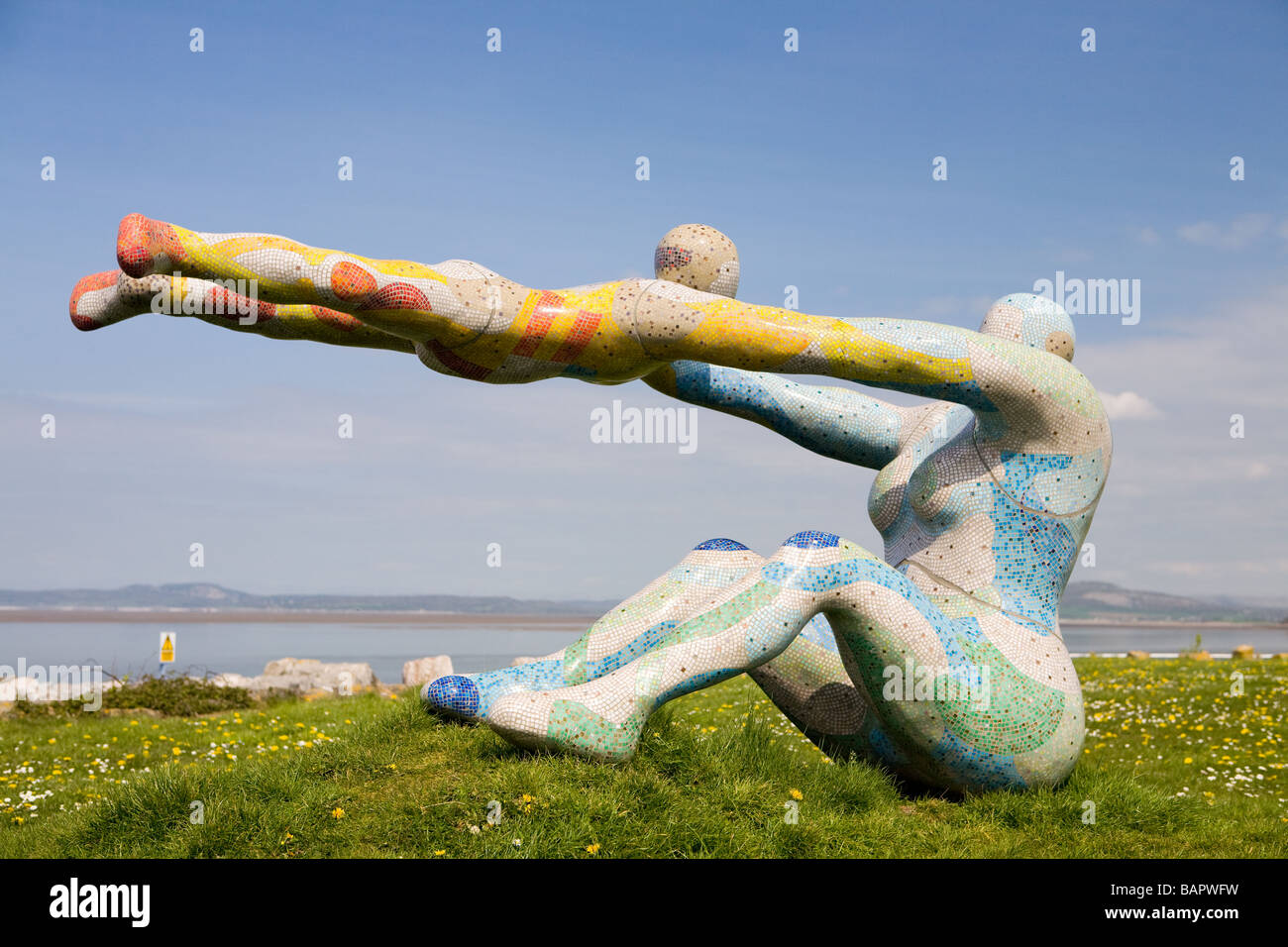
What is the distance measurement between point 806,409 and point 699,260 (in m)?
1.25

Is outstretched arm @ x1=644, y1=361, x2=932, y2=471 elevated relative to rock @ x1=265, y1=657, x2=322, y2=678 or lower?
elevated

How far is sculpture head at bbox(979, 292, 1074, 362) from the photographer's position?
546cm

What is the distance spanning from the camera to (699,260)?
4.64 m

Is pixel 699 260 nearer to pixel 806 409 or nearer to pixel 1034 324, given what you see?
pixel 806 409

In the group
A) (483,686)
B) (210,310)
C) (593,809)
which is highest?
(210,310)

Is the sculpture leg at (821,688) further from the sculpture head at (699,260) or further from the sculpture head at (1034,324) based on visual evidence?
the sculpture head at (699,260)

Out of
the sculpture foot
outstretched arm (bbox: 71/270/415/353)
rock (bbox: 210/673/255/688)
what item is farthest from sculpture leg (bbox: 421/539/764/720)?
rock (bbox: 210/673/255/688)

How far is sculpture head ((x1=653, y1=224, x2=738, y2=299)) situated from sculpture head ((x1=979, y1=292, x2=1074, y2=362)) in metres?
1.51

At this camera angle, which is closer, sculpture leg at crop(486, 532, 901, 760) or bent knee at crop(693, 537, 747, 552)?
sculpture leg at crop(486, 532, 901, 760)

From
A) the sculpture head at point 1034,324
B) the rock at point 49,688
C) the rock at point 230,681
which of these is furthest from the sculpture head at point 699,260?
the rock at point 230,681

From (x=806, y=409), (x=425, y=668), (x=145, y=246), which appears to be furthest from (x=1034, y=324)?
(x=425, y=668)

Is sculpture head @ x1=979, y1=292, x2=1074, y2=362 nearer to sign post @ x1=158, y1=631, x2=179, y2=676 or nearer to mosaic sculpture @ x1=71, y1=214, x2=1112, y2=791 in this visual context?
mosaic sculpture @ x1=71, y1=214, x2=1112, y2=791
